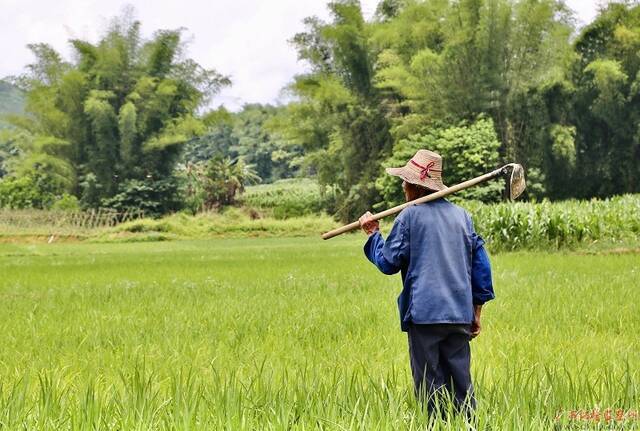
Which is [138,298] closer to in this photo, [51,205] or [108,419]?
[108,419]

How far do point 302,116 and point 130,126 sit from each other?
8.24 meters

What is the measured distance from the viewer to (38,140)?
34.8 metres

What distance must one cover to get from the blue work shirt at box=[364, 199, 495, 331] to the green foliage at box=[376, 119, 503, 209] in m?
24.7

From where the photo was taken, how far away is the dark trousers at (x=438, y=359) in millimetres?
2824

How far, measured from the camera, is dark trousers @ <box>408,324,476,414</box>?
111 inches

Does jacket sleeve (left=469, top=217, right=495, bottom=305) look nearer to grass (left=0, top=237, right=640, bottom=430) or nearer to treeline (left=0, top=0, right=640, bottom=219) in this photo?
grass (left=0, top=237, right=640, bottom=430)

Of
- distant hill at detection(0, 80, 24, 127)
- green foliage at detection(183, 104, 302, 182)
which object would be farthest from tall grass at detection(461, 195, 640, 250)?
distant hill at detection(0, 80, 24, 127)

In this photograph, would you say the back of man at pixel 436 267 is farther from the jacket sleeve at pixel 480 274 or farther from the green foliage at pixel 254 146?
the green foliage at pixel 254 146

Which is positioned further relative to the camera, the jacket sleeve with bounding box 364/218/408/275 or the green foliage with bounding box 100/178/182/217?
the green foliage with bounding box 100/178/182/217

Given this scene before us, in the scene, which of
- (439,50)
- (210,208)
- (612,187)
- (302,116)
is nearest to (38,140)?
(210,208)

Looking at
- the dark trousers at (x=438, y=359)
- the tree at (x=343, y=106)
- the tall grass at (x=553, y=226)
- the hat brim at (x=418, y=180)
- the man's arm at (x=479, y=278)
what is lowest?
the tall grass at (x=553, y=226)

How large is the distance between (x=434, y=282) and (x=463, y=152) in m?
26.2

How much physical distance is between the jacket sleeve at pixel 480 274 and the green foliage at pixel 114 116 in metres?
33.5

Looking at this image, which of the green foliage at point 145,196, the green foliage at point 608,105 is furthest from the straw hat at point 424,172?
the green foliage at point 145,196
